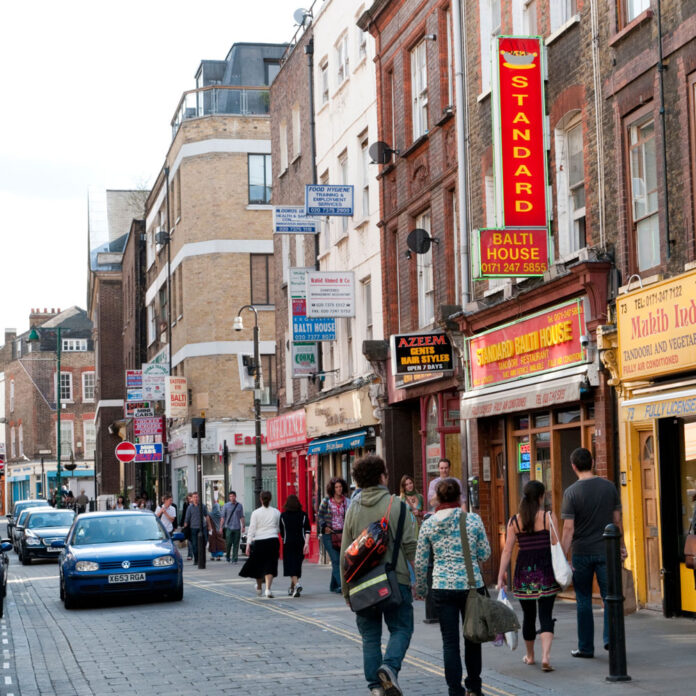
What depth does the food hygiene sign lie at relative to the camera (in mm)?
17859

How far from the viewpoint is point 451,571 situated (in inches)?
373

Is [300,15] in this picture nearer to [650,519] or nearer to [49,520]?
[49,520]

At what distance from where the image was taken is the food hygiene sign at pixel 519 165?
17859 mm

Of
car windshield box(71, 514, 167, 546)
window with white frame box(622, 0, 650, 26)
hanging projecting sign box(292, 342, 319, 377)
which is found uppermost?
window with white frame box(622, 0, 650, 26)

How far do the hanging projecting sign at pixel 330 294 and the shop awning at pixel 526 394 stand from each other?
23.8 feet

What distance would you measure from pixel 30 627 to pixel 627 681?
30.4 feet

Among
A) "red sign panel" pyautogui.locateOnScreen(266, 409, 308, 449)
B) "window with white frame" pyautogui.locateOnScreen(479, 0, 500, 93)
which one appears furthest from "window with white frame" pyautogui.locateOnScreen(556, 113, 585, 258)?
"red sign panel" pyautogui.locateOnScreen(266, 409, 308, 449)

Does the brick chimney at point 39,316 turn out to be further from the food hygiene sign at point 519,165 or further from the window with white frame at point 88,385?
the food hygiene sign at point 519,165

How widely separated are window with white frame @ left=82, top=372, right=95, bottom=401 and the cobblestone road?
84.7 meters

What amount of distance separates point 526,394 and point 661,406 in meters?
4.23

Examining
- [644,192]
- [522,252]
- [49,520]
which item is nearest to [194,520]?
[49,520]

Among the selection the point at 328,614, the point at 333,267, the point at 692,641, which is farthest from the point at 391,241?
the point at 692,641

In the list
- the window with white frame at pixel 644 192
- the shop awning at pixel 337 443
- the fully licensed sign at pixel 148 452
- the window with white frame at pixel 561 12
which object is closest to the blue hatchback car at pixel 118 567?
the shop awning at pixel 337 443

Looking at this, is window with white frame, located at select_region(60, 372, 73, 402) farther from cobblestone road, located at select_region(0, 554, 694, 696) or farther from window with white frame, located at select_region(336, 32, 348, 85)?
cobblestone road, located at select_region(0, 554, 694, 696)
